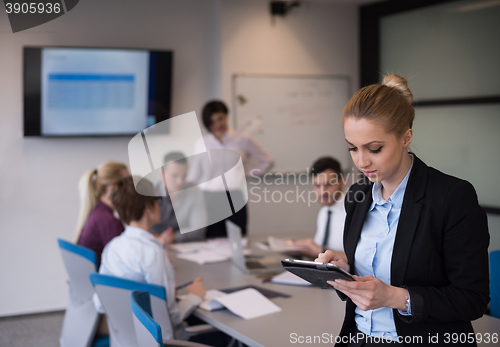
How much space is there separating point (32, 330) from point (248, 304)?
2.45m

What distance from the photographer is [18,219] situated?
158 inches

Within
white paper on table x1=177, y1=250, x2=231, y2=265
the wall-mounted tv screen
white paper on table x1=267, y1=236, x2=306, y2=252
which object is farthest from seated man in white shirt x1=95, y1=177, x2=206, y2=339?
the wall-mounted tv screen

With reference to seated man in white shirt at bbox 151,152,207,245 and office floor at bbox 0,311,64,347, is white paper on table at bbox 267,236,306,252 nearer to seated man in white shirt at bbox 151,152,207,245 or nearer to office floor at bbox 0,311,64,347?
seated man in white shirt at bbox 151,152,207,245

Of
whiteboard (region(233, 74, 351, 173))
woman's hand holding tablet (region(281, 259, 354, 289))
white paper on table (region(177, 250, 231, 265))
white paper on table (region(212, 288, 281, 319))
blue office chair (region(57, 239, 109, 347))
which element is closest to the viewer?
woman's hand holding tablet (region(281, 259, 354, 289))

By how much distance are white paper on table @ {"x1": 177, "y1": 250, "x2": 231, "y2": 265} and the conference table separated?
44cm

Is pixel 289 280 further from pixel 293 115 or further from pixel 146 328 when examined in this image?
pixel 293 115

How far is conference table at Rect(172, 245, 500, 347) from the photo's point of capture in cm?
173

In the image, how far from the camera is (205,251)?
3.15 metres

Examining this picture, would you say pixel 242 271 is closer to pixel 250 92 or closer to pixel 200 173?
pixel 200 173

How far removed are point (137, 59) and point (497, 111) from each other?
9.92 ft

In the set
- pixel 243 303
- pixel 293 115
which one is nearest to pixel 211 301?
pixel 243 303

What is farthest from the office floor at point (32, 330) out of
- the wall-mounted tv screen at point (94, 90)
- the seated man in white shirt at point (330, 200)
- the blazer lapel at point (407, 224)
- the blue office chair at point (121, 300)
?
the blazer lapel at point (407, 224)

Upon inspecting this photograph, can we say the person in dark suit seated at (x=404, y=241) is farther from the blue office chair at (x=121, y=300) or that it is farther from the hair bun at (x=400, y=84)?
the blue office chair at (x=121, y=300)

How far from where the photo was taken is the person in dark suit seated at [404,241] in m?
1.11
